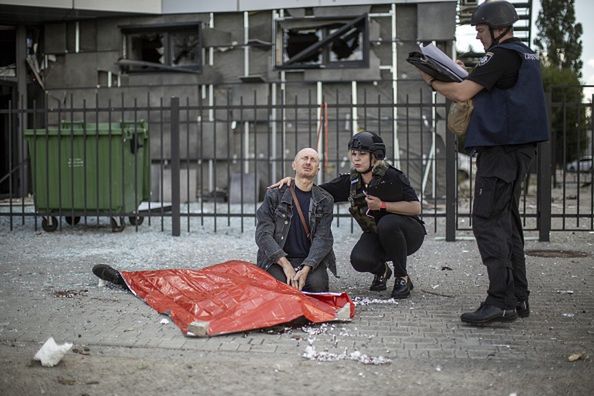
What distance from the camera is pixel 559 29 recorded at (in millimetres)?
48594

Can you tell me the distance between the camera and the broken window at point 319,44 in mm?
16156

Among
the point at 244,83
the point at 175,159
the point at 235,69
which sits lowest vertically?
the point at 175,159

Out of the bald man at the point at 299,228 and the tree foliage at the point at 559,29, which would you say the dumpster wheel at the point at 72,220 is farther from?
the tree foliage at the point at 559,29

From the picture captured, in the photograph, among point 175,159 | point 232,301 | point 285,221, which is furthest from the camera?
point 175,159

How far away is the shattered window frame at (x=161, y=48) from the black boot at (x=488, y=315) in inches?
504

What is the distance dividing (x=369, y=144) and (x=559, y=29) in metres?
47.4

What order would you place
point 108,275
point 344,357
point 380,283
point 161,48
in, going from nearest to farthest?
point 344,357 → point 380,283 → point 108,275 → point 161,48

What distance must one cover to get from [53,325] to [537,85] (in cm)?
359

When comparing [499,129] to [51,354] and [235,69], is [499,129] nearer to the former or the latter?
[51,354]

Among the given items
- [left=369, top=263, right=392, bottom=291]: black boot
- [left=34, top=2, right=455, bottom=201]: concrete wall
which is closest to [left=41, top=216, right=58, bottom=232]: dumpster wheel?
[left=34, top=2, right=455, bottom=201]: concrete wall

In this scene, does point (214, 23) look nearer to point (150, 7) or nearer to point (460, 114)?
point (150, 7)

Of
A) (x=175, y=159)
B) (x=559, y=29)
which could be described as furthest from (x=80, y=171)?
(x=559, y=29)

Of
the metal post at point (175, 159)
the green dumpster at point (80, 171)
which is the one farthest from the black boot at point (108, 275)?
the green dumpster at point (80, 171)

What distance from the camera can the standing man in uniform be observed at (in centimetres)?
468
